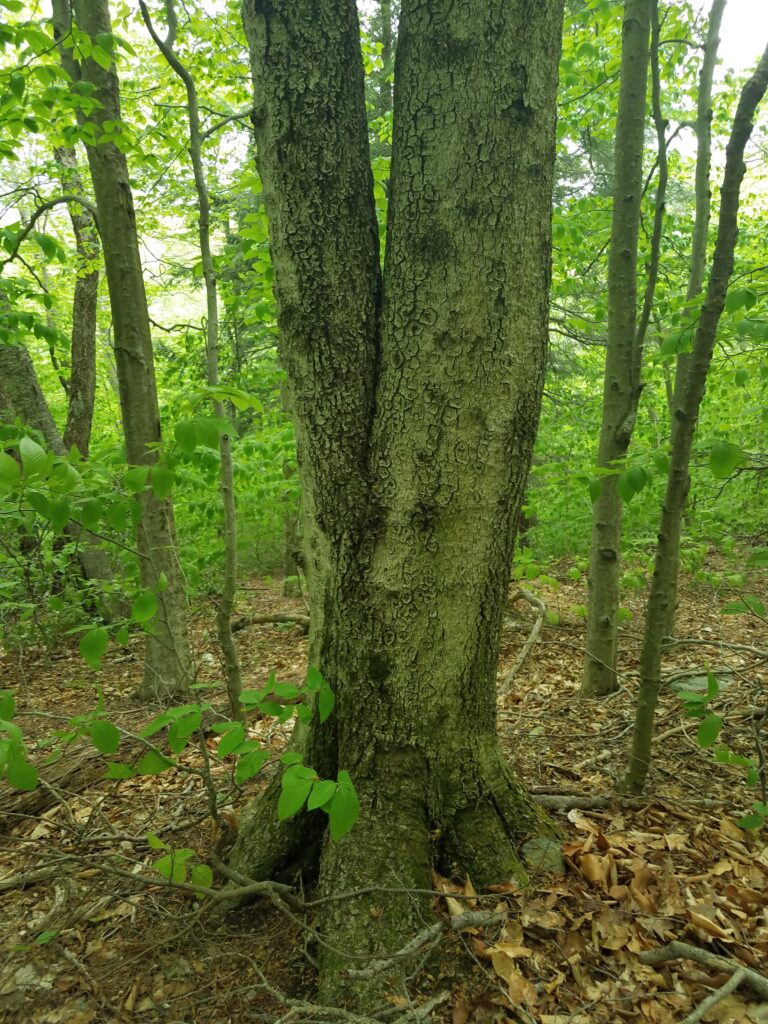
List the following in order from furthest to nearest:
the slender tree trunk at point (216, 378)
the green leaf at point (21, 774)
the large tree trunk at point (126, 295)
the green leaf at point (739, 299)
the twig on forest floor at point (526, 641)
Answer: the twig on forest floor at point (526, 641)
the large tree trunk at point (126, 295)
the slender tree trunk at point (216, 378)
the green leaf at point (739, 299)
the green leaf at point (21, 774)

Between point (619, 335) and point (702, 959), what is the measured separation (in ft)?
10.9

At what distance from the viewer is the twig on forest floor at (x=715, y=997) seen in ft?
4.94

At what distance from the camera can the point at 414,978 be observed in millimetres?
1740

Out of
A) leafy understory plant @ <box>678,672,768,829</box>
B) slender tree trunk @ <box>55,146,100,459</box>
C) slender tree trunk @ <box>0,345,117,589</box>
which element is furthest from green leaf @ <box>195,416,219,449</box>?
slender tree trunk @ <box>55,146,100,459</box>

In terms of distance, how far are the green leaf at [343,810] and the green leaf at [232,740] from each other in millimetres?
369

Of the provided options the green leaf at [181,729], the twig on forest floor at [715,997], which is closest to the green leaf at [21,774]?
the green leaf at [181,729]

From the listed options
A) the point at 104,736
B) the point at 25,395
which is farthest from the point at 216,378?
the point at 25,395

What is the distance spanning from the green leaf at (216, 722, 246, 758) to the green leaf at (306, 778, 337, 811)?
0.32 metres

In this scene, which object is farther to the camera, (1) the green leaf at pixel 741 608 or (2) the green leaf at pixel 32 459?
(1) the green leaf at pixel 741 608

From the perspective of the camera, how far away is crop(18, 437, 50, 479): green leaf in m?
1.57

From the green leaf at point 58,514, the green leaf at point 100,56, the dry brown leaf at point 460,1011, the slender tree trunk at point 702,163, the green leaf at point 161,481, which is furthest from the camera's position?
the slender tree trunk at point 702,163

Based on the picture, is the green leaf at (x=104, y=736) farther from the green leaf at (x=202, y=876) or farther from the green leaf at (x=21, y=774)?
the green leaf at (x=202, y=876)

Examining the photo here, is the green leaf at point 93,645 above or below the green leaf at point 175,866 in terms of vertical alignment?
above

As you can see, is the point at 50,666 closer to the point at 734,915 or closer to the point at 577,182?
the point at 734,915
